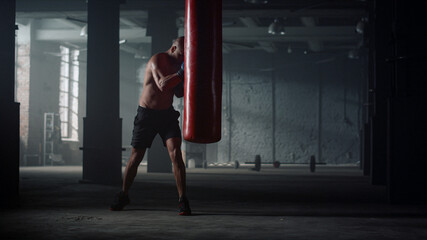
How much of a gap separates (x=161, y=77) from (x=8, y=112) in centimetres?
229

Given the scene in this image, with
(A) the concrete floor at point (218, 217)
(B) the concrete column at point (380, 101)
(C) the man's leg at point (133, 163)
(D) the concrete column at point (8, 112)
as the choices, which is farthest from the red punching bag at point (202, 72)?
(B) the concrete column at point (380, 101)

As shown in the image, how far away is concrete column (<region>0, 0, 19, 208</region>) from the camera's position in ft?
20.4

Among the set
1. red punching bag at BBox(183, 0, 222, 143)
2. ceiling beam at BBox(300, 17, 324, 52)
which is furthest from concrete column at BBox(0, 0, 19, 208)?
ceiling beam at BBox(300, 17, 324, 52)

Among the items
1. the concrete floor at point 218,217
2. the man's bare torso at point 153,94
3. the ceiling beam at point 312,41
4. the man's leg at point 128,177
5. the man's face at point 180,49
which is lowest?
the concrete floor at point 218,217

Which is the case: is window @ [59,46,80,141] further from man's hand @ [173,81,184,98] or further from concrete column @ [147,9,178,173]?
man's hand @ [173,81,184,98]

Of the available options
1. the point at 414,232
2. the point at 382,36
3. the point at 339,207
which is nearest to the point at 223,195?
the point at 339,207

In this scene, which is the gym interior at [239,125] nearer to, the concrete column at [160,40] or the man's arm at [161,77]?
the concrete column at [160,40]

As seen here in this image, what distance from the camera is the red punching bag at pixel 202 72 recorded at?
3559 millimetres

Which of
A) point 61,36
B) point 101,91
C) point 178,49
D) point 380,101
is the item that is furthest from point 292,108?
point 178,49

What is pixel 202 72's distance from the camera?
355 centimetres

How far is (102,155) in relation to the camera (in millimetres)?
9188

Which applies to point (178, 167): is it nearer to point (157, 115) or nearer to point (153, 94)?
point (157, 115)

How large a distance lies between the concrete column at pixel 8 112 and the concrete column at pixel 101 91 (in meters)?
2.77

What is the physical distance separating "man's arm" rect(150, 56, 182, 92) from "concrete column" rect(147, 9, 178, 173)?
773 cm
